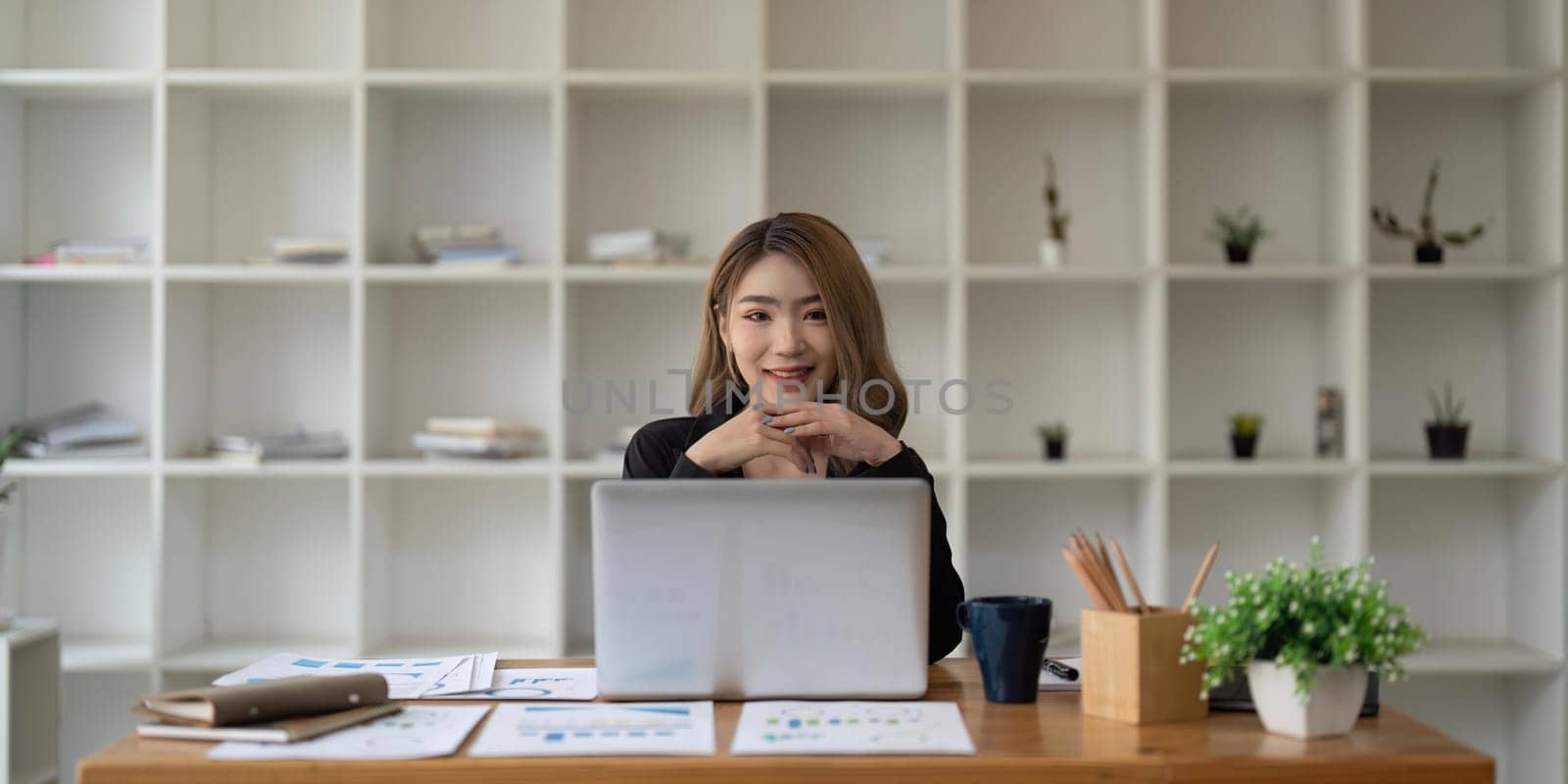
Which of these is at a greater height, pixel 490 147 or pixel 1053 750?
pixel 490 147

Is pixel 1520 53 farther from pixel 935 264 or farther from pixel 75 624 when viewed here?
pixel 75 624

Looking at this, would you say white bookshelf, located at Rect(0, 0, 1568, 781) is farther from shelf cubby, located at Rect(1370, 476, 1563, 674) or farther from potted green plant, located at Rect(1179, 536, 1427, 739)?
potted green plant, located at Rect(1179, 536, 1427, 739)

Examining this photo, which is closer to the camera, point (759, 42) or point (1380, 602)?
point (1380, 602)

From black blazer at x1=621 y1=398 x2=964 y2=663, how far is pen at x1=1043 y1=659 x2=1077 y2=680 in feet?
0.43

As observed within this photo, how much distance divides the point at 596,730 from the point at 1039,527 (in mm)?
2455

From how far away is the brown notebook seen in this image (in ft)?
4.20

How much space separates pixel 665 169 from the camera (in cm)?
357

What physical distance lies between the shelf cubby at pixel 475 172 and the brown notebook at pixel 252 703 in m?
2.32

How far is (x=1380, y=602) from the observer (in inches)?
50.3

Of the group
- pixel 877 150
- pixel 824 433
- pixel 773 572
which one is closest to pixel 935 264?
pixel 877 150

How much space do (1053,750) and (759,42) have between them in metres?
2.36

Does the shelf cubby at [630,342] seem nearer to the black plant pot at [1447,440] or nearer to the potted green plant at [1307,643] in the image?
the black plant pot at [1447,440]

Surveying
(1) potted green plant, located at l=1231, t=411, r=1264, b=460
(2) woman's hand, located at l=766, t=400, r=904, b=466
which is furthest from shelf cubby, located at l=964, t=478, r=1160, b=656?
(2) woman's hand, located at l=766, t=400, r=904, b=466

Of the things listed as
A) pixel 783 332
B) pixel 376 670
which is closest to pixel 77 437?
pixel 376 670
